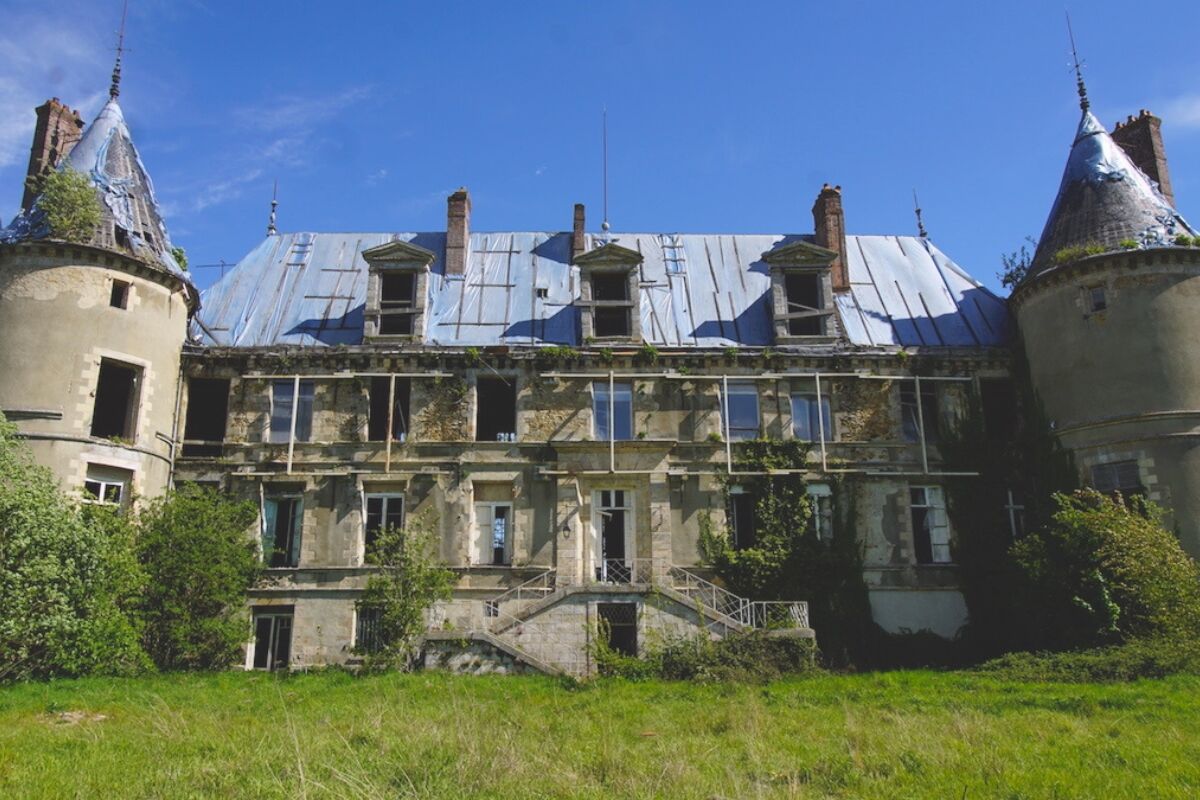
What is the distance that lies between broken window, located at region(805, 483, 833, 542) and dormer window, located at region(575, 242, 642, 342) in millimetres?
5970

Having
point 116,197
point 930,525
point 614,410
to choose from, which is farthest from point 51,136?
point 930,525

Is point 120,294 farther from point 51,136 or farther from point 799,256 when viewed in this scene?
point 799,256

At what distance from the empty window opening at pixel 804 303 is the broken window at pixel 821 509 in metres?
4.23

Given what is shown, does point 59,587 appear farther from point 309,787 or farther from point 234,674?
point 309,787

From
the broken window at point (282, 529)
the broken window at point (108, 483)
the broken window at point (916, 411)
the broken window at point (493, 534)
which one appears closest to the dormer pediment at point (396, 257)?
the broken window at point (282, 529)

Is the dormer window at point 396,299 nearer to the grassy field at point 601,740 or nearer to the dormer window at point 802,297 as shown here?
the dormer window at point 802,297

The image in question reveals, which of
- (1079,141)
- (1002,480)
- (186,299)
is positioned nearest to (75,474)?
(186,299)

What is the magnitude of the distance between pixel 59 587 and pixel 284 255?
1332 cm

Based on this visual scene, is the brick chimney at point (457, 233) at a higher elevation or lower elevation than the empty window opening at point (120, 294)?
higher

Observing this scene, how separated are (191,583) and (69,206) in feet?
30.0

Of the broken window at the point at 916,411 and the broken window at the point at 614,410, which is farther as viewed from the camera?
the broken window at the point at 916,411

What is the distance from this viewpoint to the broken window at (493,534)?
79.5 feet

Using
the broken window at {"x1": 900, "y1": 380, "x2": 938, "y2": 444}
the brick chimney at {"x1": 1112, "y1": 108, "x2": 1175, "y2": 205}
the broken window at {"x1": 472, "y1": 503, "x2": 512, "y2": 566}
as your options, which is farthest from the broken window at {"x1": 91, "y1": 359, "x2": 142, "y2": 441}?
the brick chimney at {"x1": 1112, "y1": 108, "x2": 1175, "y2": 205}

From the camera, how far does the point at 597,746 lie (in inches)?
496
